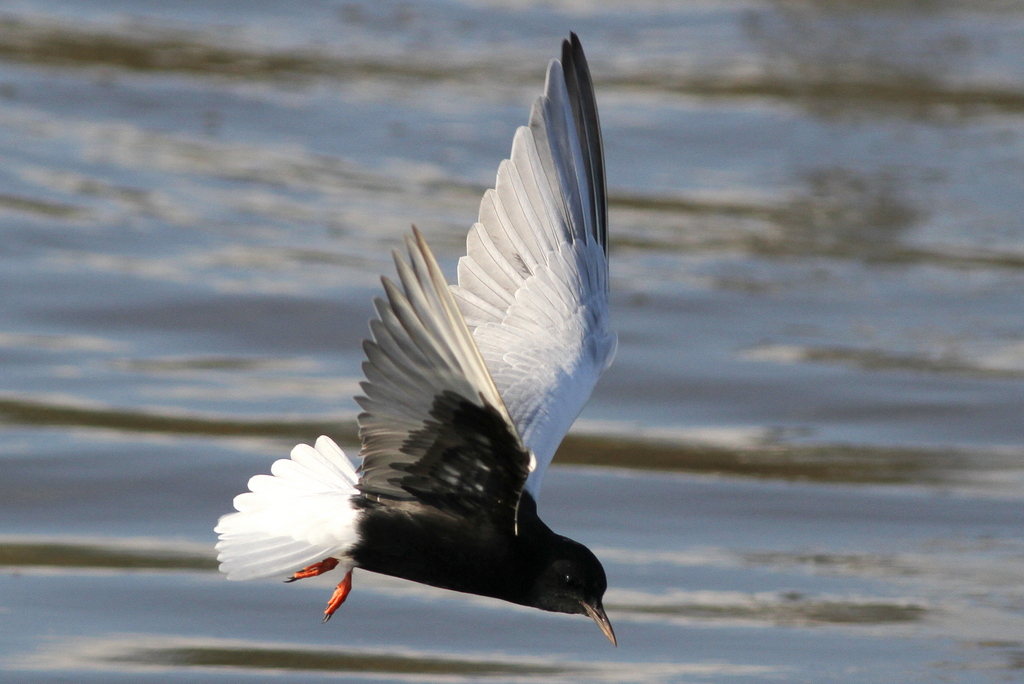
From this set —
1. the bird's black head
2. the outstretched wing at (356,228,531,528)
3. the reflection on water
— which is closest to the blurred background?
the reflection on water

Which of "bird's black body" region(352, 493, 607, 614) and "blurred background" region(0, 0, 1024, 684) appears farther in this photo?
"blurred background" region(0, 0, 1024, 684)

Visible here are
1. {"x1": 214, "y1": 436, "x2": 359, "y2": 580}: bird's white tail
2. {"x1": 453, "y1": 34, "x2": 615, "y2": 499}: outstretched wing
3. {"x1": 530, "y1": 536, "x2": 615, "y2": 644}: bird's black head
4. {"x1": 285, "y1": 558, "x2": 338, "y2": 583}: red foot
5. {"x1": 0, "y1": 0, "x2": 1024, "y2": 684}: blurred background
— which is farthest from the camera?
{"x1": 0, "y1": 0, "x2": 1024, "y2": 684}: blurred background

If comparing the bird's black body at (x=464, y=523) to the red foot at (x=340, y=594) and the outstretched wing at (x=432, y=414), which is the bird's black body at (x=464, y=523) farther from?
the red foot at (x=340, y=594)

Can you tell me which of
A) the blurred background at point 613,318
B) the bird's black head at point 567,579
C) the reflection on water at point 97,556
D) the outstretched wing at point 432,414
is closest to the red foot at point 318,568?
the outstretched wing at point 432,414

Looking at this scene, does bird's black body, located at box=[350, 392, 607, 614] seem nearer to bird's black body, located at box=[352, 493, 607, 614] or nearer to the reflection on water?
bird's black body, located at box=[352, 493, 607, 614]

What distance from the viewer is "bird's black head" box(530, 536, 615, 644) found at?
4715 millimetres

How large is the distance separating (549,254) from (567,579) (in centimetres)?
128

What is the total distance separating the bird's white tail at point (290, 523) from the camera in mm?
4473

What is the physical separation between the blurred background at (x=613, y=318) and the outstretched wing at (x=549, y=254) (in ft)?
4.57

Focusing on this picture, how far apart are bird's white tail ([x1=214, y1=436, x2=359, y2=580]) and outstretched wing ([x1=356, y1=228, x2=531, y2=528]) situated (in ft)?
0.49

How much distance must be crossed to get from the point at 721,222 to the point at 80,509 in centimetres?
607

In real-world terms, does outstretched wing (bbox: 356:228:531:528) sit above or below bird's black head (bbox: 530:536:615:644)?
above

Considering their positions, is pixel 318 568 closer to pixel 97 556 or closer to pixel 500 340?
pixel 500 340

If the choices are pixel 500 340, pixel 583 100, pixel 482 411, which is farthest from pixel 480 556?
pixel 583 100
